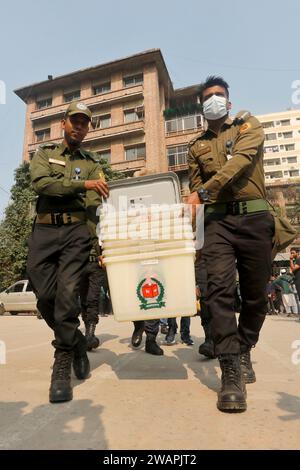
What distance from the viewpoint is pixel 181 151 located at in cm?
2914

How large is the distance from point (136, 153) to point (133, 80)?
6667 mm

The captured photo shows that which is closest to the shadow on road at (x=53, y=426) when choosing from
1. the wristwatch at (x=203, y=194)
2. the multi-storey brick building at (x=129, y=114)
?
the wristwatch at (x=203, y=194)

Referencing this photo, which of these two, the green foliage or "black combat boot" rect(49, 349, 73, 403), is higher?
the green foliage

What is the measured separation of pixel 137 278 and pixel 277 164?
7810 cm

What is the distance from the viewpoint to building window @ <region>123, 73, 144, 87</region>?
100ft

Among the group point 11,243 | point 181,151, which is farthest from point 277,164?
point 11,243

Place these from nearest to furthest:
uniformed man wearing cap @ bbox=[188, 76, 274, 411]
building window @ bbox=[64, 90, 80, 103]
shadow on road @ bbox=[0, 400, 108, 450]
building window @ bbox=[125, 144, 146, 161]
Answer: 1. shadow on road @ bbox=[0, 400, 108, 450]
2. uniformed man wearing cap @ bbox=[188, 76, 274, 411]
3. building window @ bbox=[125, 144, 146, 161]
4. building window @ bbox=[64, 90, 80, 103]

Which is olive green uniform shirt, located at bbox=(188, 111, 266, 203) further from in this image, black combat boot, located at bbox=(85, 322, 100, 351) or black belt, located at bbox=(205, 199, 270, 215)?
black combat boot, located at bbox=(85, 322, 100, 351)

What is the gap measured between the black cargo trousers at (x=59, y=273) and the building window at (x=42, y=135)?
3274cm

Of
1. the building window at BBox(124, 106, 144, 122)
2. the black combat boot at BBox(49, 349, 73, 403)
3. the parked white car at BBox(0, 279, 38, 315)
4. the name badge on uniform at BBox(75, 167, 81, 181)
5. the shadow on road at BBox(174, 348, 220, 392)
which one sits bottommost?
the shadow on road at BBox(174, 348, 220, 392)

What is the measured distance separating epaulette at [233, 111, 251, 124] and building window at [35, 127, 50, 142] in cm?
3287

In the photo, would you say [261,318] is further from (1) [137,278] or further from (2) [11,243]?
(2) [11,243]

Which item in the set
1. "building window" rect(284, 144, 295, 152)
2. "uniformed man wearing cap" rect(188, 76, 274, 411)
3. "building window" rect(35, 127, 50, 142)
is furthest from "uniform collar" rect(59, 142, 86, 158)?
"building window" rect(284, 144, 295, 152)

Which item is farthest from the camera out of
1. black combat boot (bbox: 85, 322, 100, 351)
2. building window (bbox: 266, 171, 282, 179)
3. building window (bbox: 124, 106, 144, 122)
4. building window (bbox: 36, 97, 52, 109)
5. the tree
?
building window (bbox: 266, 171, 282, 179)
